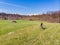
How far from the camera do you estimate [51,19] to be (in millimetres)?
91125

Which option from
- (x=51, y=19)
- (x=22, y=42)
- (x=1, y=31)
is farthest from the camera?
(x=51, y=19)

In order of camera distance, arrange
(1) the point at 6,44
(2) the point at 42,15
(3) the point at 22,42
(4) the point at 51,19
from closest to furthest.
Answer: (1) the point at 6,44 < (3) the point at 22,42 < (4) the point at 51,19 < (2) the point at 42,15

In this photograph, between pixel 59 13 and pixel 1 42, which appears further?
pixel 59 13

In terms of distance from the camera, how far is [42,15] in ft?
323

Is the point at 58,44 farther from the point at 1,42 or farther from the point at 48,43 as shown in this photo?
the point at 1,42

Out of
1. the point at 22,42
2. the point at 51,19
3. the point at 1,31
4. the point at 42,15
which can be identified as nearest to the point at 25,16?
the point at 42,15

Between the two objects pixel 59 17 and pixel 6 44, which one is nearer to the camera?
pixel 6 44

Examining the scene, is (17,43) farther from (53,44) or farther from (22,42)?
(53,44)

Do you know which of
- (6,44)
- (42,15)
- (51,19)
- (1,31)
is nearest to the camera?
(6,44)

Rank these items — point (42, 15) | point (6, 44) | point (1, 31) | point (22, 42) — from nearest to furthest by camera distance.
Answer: point (6, 44), point (22, 42), point (1, 31), point (42, 15)

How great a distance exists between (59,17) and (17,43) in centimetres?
7014

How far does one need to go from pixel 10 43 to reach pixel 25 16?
75095mm

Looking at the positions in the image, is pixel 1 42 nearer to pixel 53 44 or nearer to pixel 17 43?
pixel 17 43

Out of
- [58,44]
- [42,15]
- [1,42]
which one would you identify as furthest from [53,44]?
[42,15]
